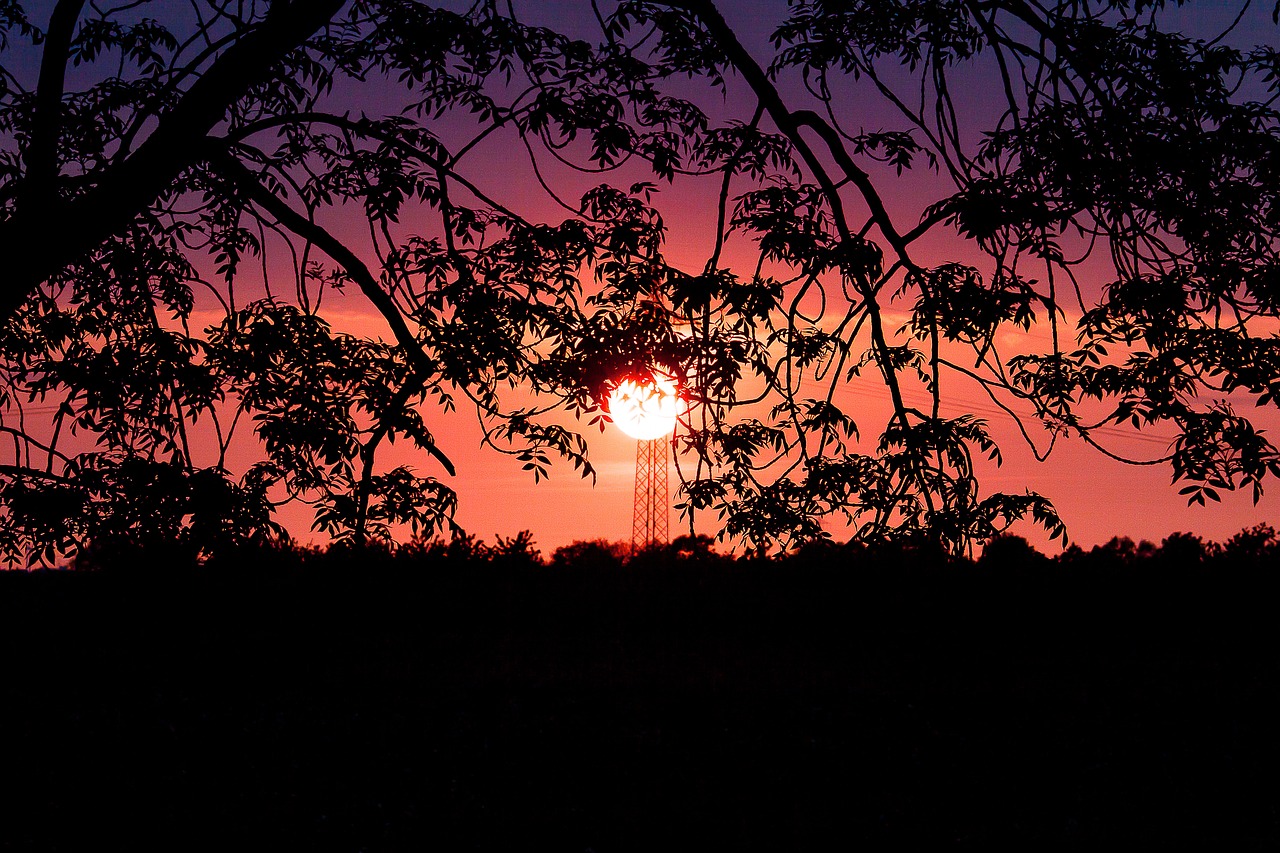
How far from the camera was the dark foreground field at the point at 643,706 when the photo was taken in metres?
7.80

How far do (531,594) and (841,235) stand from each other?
340 inches

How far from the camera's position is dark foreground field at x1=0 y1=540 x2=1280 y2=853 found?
780 centimetres

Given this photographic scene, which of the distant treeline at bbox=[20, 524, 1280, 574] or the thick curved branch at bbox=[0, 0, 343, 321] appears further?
the distant treeline at bbox=[20, 524, 1280, 574]

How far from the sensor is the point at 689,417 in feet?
31.9

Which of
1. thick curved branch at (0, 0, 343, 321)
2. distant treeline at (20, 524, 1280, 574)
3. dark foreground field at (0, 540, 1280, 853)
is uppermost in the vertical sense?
thick curved branch at (0, 0, 343, 321)

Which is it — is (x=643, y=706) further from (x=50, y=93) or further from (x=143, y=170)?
(x=50, y=93)

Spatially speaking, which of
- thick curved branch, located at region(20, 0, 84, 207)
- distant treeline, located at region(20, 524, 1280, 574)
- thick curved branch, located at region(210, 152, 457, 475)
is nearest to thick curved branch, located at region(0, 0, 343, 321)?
thick curved branch, located at region(20, 0, 84, 207)

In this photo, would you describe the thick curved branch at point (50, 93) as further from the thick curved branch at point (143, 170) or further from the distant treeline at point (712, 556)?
the distant treeline at point (712, 556)

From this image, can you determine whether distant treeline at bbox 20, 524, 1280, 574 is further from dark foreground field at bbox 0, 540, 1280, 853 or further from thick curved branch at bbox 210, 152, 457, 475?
thick curved branch at bbox 210, 152, 457, 475

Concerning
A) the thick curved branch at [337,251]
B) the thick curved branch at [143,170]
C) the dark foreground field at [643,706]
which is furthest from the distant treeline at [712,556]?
the thick curved branch at [143,170]

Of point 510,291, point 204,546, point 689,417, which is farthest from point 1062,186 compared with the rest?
point 204,546

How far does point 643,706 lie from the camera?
422 inches

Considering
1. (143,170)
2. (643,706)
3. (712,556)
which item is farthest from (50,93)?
(712,556)

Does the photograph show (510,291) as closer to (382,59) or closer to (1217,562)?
(382,59)
